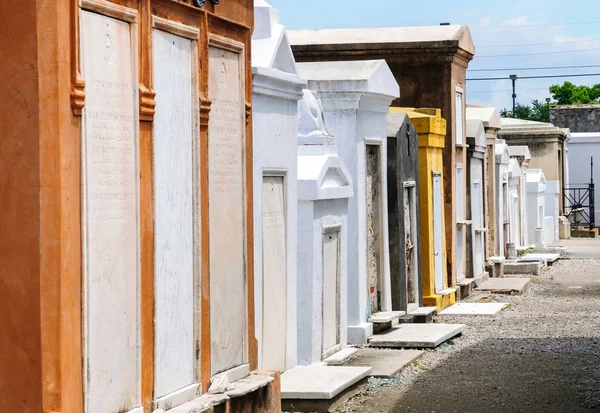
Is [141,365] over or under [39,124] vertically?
under

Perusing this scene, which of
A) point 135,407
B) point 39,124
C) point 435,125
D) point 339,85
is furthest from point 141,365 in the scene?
Result: point 435,125

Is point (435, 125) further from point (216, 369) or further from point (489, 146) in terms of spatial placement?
point (216, 369)

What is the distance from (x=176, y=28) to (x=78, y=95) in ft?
4.92

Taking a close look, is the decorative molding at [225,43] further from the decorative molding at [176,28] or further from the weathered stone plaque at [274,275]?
the weathered stone plaque at [274,275]

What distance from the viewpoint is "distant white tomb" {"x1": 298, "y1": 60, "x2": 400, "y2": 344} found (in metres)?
12.3

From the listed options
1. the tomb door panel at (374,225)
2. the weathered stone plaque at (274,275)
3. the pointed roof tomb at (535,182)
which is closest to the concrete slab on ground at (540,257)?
the pointed roof tomb at (535,182)

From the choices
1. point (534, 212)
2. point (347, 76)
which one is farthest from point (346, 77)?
point (534, 212)

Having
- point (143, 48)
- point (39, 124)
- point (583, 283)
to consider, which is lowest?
point (583, 283)

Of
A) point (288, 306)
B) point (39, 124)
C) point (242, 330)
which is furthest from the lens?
point (288, 306)

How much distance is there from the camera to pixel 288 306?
9.84 metres

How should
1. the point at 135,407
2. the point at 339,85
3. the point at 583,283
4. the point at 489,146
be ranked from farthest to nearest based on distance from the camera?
1. the point at 489,146
2. the point at 583,283
3. the point at 339,85
4. the point at 135,407

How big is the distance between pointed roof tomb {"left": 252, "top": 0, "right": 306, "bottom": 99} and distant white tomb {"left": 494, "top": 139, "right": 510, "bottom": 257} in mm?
13359

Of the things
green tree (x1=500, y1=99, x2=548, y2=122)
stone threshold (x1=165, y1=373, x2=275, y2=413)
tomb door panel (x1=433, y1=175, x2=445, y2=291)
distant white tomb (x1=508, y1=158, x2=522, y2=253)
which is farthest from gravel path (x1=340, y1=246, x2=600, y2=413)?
green tree (x1=500, y1=99, x2=548, y2=122)

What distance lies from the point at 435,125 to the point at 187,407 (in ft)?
31.4
